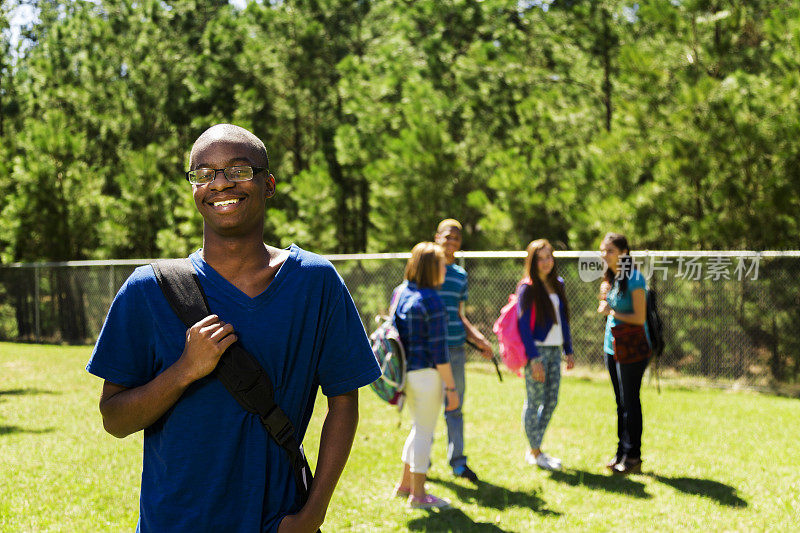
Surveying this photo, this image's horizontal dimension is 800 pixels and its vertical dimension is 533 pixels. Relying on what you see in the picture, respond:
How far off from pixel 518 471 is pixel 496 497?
0.78 metres

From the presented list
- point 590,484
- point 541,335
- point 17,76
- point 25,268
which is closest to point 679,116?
point 541,335

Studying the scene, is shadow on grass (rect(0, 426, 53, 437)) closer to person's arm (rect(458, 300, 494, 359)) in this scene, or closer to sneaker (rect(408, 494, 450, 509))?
sneaker (rect(408, 494, 450, 509))

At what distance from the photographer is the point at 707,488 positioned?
6.21 meters

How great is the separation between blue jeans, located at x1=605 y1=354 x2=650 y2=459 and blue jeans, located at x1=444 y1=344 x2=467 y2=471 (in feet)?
4.29

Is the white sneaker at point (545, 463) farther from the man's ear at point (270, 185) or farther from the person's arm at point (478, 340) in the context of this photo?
the man's ear at point (270, 185)

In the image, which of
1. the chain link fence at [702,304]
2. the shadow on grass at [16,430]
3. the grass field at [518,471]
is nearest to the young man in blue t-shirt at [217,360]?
the grass field at [518,471]

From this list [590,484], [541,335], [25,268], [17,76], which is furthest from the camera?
[17,76]

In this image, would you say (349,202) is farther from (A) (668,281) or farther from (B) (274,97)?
(A) (668,281)

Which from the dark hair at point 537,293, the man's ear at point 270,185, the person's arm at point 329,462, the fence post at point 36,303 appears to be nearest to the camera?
the person's arm at point 329,462

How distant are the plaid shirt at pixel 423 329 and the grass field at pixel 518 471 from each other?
1106 mm

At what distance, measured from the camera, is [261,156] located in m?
2.15

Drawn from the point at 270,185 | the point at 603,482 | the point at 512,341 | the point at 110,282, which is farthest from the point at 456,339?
the point at 110,282

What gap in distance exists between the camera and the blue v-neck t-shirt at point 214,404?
6.39ft

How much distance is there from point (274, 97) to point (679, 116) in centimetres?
1211
